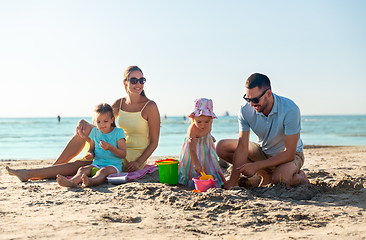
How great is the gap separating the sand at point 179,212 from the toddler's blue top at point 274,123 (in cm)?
63

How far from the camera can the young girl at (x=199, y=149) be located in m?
3.85

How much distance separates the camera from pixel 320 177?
4.68 m

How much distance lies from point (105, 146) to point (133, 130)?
2.40ft

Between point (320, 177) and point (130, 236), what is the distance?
11.4 feet

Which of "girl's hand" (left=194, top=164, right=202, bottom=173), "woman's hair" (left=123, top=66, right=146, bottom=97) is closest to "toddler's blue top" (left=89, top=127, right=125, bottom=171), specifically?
"woman's hair" (left=123, top=66, right=146, bottom=97)

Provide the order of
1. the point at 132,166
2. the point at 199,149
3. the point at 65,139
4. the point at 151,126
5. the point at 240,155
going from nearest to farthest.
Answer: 1. the point at 240,155
2. the point at 199,149
3. the point at 132,166
4. the point at 151,126
5. the point at 65,139

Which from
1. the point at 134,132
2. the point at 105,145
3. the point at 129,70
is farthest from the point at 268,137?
the point at 129,70

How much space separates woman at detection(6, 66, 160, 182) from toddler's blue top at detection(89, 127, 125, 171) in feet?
0.64

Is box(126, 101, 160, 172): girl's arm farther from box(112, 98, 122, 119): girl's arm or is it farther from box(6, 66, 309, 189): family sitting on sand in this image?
box(112, 98, 122, 119): girl's arm

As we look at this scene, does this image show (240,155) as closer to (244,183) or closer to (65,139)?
(244,183)

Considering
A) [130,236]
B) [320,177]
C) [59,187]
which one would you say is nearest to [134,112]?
[59,187]

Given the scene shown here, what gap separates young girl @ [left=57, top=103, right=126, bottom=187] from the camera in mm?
4117

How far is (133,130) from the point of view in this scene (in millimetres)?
4711

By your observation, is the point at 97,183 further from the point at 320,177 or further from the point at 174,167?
the point at 320,177
